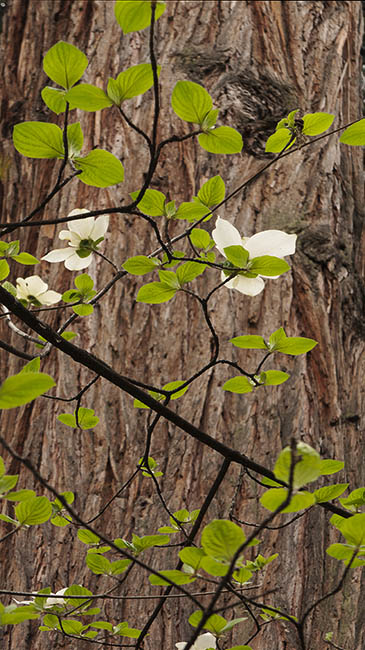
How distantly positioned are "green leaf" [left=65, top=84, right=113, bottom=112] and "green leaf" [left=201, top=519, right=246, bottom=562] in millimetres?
319

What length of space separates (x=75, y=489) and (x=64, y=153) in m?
0.81

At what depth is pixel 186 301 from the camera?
130 centimetres

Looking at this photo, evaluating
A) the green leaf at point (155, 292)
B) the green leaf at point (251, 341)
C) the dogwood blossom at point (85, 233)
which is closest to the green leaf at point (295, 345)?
the green leaf at point (251, 341)

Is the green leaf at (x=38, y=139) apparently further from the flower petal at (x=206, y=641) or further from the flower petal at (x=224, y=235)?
the flower petal at (x=206, y=641)

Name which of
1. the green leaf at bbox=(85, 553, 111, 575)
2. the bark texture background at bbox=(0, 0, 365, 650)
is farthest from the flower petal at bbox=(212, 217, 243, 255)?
the bark texture background at bbox=(0, 0, 365, 650)

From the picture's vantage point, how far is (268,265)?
0.54 metres

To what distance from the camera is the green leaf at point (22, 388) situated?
14.7 inches

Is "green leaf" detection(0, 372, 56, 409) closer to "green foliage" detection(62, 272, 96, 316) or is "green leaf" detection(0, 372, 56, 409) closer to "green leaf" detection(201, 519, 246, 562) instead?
"green leaf" detection(201, 519, 246, 562)

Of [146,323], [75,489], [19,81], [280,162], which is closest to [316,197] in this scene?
[280,162]

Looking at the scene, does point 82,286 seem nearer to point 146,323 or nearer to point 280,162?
point 146,323

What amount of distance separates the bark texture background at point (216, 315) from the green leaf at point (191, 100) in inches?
29.7

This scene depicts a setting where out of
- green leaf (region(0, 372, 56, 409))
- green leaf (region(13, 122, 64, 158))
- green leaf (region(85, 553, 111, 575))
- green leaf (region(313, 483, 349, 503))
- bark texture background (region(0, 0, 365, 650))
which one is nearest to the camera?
green leaf (region(0, 372, 56, 409))

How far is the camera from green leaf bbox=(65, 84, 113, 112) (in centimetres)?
47

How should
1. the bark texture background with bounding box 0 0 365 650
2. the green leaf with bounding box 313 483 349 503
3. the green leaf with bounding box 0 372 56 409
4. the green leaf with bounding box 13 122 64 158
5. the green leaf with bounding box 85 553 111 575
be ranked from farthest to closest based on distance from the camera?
the bark texture background with bounding box 0 0 365 650, the green leaf with bounding box 85 553 111 575, the green leaf with bounding box 313 483 349 503, the green leaf with bounding box 13 122 64 158, the green leaf with bounding box 0 372 56 409
